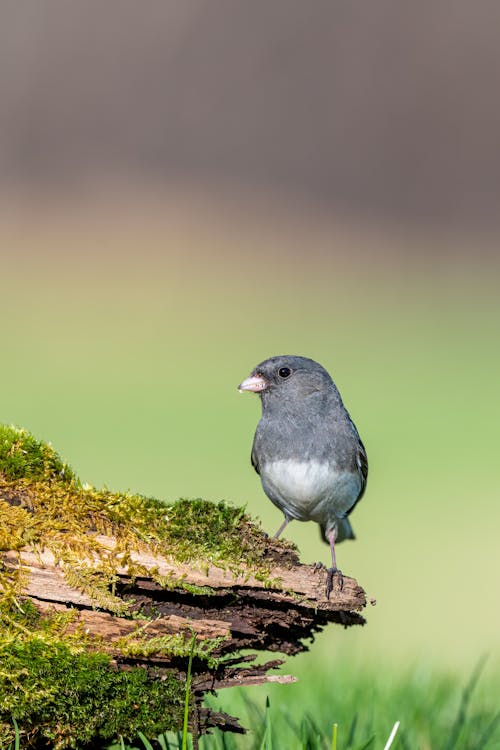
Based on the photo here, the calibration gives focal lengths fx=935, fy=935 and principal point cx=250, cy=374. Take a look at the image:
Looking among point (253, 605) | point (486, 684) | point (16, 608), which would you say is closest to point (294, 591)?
point (253, 605)

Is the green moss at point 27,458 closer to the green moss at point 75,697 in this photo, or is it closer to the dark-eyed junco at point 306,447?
the green moss at point 75,697

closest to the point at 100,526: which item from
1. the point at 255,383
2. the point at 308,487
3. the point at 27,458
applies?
the point at 27,458

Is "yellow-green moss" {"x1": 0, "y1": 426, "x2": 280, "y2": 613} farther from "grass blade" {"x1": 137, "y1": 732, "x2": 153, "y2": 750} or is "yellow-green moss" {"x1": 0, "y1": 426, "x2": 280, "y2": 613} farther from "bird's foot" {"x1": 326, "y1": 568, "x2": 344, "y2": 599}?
"grass blade" {"x1": 137, "y1": 732, "x2": 153, "y2": 750}

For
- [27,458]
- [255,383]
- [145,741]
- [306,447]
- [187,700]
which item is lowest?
[145,741]

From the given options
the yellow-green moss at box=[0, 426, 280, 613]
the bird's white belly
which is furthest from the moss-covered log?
the bird's white belly

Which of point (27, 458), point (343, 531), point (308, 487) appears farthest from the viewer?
point (343, 531)

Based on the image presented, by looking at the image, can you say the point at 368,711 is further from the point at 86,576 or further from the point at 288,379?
the point at 86,576

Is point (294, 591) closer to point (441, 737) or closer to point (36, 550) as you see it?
point (36, 550)
